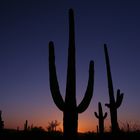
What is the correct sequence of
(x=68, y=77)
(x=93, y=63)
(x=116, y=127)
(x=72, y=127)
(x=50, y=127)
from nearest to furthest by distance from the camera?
(x=72, y=127)
(x=68, y=77)
(x=93, y=63)
(x=116, y=127)
(x=50, y=127)

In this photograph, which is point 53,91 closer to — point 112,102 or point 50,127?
point 112,102

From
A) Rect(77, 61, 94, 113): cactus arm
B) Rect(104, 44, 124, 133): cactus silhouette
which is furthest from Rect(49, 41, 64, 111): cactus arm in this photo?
Rect(104, 44, 124, 133): cactus silhouette

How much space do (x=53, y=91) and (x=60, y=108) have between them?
582mm

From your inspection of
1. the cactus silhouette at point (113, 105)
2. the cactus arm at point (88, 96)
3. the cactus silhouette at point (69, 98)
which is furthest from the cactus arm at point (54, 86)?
the cactus silhouette at point (113, 105)

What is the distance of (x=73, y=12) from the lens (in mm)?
9539

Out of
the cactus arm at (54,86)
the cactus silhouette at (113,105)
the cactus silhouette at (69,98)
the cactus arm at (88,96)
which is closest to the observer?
the cactus silhouette at (69,98)

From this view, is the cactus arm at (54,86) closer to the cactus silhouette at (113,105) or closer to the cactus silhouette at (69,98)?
the cactus silhouette at (69,98)

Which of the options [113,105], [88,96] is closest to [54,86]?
[88,96]

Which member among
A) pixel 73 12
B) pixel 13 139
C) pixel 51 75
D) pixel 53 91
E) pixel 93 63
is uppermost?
pixel 73 12

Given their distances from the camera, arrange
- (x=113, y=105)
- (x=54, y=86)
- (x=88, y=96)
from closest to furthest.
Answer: (x=54, y=86) → (x=88, y=96) → (x=113, y=105)

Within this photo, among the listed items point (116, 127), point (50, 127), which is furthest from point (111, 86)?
point (50, 127)

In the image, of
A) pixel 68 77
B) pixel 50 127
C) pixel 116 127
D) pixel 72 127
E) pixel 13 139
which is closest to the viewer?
pixel 72 127

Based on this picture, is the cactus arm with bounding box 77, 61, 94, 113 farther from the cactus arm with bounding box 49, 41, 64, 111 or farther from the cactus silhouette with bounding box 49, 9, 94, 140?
the cactus arm with bounding box 49, 41, 64, 111

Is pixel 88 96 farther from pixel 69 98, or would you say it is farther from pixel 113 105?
pixel 113 105
